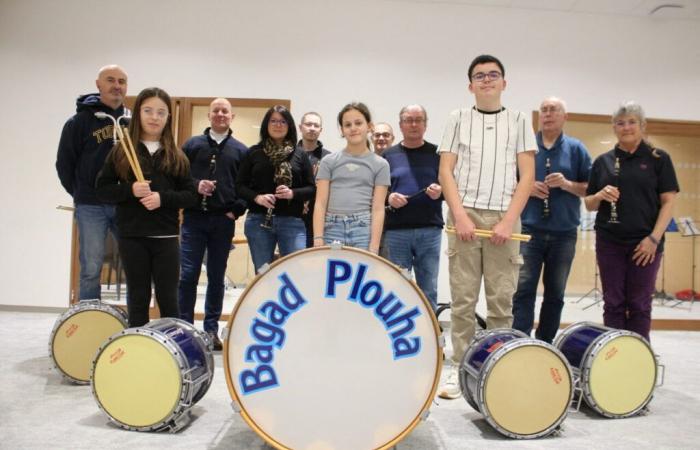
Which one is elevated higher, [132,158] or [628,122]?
[628,122]

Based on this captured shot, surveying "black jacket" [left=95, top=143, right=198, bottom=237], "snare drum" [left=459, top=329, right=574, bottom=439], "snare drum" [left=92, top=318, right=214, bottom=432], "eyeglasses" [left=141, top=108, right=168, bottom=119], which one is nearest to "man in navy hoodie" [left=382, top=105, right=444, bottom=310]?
"snare drum" [left=459, top=329, right=574, bottom=439]

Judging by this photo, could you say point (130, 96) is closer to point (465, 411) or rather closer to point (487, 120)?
point (487, 120)

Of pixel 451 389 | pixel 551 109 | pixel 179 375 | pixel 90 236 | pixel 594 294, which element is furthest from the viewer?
pixel 594 294

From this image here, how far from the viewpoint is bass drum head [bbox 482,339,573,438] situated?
2.13 m

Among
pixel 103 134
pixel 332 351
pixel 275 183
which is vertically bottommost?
pixel 332 351

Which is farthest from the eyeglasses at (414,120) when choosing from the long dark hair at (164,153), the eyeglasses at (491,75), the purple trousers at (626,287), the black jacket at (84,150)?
the black jacket at (84,150)

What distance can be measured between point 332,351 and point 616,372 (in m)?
1.51

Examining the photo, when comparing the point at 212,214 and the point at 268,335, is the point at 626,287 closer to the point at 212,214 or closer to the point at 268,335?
the point at 268,335

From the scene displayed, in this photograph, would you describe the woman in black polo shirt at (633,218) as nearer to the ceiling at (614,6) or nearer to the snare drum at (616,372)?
the snare drum at (616,372)

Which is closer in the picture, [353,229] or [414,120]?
[353,229]

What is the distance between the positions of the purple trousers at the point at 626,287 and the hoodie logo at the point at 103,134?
120 inches

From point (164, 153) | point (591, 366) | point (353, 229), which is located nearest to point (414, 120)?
point (353, 229)

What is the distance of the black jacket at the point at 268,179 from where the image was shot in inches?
131

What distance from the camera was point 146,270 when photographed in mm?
2600
